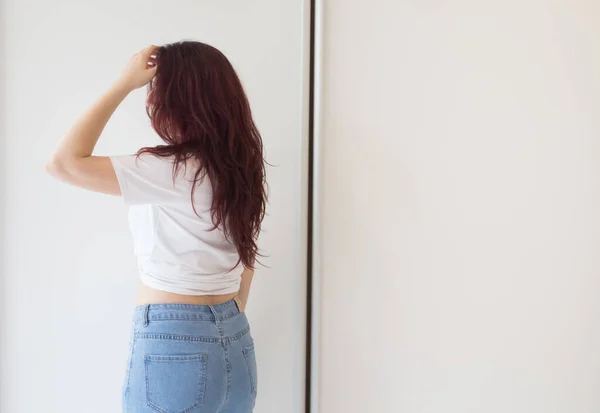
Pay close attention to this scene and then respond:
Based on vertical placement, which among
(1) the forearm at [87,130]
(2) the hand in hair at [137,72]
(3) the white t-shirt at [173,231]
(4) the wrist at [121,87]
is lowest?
(3) the white t-shirt at [173,231]

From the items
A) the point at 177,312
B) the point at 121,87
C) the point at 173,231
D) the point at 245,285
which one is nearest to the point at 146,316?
the point at 177,312

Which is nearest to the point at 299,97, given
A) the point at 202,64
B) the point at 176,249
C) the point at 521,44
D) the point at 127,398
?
the point at 202,64

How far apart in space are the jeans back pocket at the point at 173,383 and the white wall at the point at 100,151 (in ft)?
1.31

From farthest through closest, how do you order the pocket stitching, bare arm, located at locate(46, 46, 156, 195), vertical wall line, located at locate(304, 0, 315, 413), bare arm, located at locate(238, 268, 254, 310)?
vertical wall line, located at locate(304, 0, 315, 413), bare arm, located at locate(238, 268, 254, 310), the pocket stitching, bare arm, located at locate(46, 46, 156, 195)

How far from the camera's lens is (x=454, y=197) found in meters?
1.34

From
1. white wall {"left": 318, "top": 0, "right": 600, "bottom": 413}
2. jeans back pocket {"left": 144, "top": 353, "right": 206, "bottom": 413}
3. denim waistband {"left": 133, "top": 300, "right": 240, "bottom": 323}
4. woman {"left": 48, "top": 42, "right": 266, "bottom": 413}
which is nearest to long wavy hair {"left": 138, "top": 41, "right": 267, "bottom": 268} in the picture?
woman {"left": 48, "top": 42, "right": 266, "bottom": 413}

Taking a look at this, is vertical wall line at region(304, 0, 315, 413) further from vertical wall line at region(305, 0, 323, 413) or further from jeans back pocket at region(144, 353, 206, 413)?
jeans back pocket at region(144, 353, 206, 413)

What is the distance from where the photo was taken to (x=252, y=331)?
1289 mm

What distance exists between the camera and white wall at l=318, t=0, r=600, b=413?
4.26 ft

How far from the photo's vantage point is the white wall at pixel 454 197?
1300mm

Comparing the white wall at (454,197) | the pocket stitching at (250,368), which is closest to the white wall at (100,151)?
the white wall at (454,197)

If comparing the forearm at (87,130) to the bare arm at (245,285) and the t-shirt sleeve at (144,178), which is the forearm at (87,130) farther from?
the bare arm at (245,285)

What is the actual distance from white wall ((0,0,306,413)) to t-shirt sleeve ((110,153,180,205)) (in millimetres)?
372

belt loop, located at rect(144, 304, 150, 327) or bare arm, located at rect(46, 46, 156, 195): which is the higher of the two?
bare arm, located at rect(46, 46, 156, 195)
